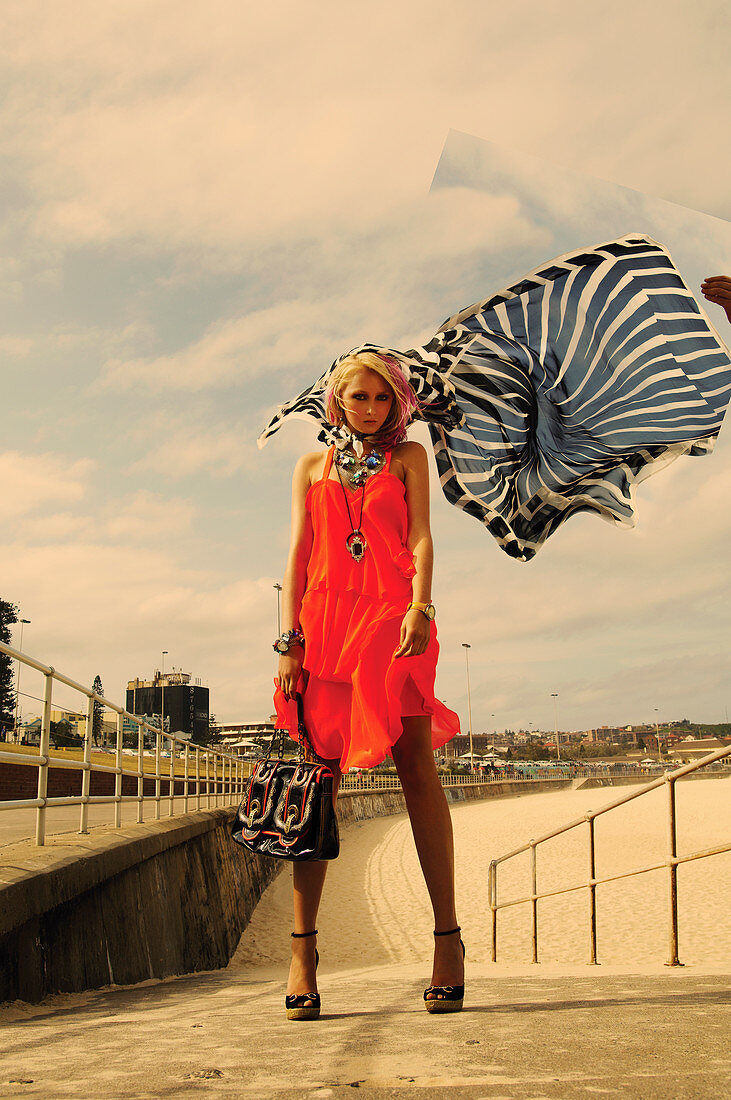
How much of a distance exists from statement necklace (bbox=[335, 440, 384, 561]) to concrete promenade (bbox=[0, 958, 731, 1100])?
1261mm

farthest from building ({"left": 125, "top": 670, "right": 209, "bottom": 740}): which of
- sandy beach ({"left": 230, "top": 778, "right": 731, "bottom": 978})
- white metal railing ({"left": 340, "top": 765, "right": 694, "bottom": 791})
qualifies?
sandy beach ({"left": 230, "top": 778, "right": 731, "bottom": 978})

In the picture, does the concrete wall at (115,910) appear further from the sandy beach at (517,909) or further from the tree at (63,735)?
the sandy beach at (517,909)

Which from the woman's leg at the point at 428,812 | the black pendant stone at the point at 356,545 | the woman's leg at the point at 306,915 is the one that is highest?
the black pendant stone at the point at 356,545

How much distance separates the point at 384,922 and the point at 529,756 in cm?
14107

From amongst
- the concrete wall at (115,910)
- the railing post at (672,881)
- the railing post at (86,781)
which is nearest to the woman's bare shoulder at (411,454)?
the concrete wall at (115,910)

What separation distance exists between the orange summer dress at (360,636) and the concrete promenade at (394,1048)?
68 cm

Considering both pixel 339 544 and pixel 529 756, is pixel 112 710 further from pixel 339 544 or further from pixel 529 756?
pixel 529 756

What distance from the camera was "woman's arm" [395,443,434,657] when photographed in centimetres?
231

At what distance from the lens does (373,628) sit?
238cm

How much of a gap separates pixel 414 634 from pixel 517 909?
11.1m

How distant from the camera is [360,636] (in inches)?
94.1

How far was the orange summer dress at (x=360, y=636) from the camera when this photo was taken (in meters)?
2.31

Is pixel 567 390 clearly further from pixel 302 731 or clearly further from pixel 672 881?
pixel 672 881

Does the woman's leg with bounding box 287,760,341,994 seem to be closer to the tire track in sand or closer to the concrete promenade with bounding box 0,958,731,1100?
the concrete promenade with bounding box 0,958,731,1100
